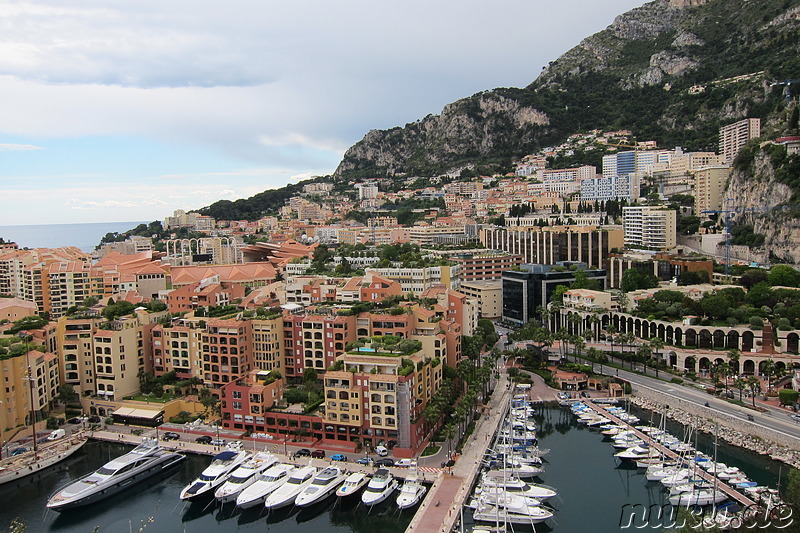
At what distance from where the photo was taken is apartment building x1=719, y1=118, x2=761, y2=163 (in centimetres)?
9562

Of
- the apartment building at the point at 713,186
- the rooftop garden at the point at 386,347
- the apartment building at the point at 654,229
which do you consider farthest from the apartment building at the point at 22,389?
the apartment building at the point at 713,186

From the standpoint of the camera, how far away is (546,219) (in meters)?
91.1

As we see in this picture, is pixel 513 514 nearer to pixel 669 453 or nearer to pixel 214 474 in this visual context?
pixel 669 453

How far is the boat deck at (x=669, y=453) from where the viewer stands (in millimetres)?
27650

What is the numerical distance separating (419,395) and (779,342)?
2914cm

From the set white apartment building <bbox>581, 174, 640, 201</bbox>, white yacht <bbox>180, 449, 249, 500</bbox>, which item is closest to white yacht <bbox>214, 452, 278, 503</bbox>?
white yacht <bbox>180, 449, 249, 500</bbox>

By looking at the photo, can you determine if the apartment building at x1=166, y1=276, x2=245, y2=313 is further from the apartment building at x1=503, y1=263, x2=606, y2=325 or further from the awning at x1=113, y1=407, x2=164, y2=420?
the apartment building at x1=503, y1=263, x2=606, y2=325

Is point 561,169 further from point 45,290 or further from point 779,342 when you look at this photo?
point 45,290

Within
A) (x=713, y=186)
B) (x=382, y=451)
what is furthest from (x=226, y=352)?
(x=713, y=186)

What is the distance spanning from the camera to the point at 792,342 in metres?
45.1

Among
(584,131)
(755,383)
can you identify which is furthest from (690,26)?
(755,383)

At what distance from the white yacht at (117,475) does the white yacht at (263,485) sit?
6.52 metres

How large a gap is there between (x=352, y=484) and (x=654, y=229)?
196 ft

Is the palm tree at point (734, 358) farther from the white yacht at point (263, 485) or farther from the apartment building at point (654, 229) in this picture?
the apartment building at point (654, 229)
